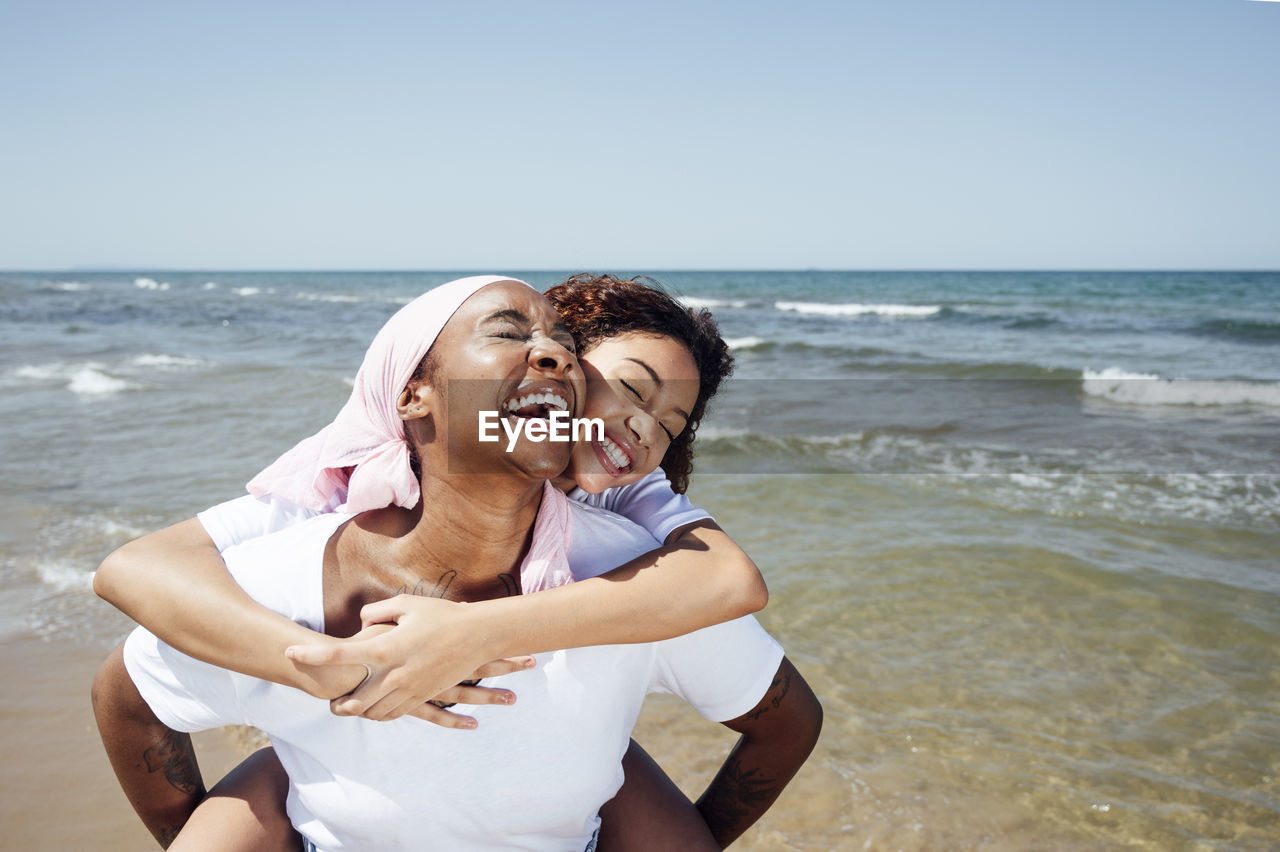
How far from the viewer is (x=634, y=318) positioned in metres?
2.31

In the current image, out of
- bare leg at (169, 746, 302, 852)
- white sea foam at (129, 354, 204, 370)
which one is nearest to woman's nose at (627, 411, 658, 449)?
bare leg at (169, 746, 302, 852)

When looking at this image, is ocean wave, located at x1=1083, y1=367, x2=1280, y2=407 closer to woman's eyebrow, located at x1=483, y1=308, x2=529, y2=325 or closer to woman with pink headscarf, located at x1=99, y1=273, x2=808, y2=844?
woman with pink headscarf, located at x1=99, y1=273, x2=808, y2=844

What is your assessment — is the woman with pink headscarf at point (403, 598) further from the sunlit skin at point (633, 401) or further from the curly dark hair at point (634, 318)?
the curly dark hair at point (634, 318)

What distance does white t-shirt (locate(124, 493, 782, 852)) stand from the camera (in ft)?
5.15

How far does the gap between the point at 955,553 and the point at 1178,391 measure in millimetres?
9506

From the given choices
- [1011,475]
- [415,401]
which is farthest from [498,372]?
[1011,475]

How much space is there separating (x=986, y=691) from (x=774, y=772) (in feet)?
8.05

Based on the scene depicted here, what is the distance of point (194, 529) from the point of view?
5.80ft

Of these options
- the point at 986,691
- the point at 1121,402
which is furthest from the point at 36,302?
A: the point at 986,691

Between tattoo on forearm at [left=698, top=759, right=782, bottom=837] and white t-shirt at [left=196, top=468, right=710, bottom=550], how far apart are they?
2.10 feet

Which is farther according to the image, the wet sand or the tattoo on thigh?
the wet sand

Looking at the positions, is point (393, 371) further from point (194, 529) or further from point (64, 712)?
point (64, 712)

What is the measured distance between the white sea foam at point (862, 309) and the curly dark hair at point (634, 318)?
91.3 ft

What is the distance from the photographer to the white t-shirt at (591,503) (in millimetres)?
1815
